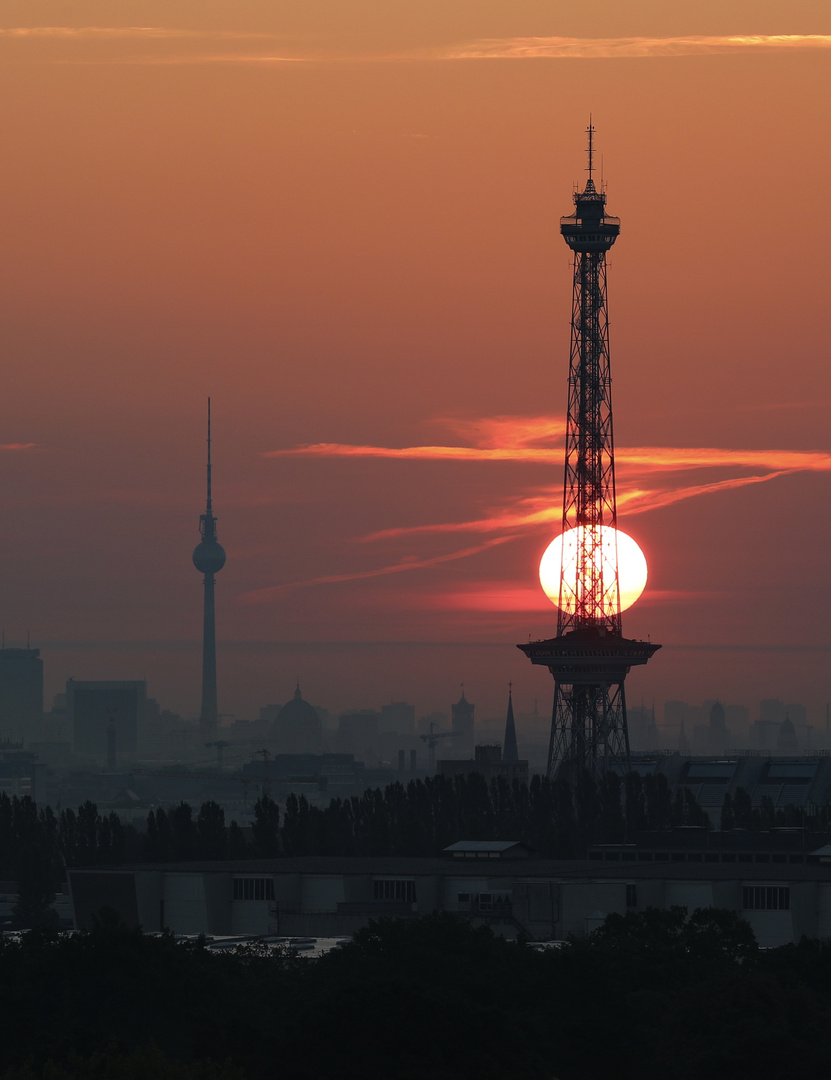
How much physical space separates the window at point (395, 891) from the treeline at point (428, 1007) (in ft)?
88.3

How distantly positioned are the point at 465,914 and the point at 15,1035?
53.8m

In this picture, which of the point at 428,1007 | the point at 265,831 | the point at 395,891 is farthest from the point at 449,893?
the point at 428,1007

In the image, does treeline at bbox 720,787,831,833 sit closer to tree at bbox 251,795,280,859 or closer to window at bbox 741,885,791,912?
tree at bbox 251,795,280,859

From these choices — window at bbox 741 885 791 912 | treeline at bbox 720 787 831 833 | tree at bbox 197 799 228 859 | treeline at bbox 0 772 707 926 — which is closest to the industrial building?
→ window at bbox 741 885 791 912

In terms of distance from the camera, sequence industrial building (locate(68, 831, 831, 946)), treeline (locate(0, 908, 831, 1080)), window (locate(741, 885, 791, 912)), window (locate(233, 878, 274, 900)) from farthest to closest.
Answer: window (locate(233, 878, 274, 900)) → window (locate(741, 885, 791, 912)) → industrial building (locate(68, 831, 831, 946)) → treeline (locate(0, 908, 831, 1080))

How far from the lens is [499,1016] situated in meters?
66.2

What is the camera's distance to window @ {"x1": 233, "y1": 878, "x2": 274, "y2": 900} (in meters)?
133

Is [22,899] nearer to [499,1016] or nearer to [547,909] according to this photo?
[547,909]

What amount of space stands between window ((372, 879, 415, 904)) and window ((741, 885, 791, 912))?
19.9 metres

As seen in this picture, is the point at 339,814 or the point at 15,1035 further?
the point at 339,814

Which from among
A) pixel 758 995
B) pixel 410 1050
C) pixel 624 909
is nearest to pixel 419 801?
pixel 624 909

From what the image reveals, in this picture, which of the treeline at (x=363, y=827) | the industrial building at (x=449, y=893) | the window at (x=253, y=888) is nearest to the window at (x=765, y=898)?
the industrial building at (x=449, y=893)

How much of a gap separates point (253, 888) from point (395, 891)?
8787 mm

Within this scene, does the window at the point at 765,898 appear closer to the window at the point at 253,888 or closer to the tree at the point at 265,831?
the window at the point at 253,888
